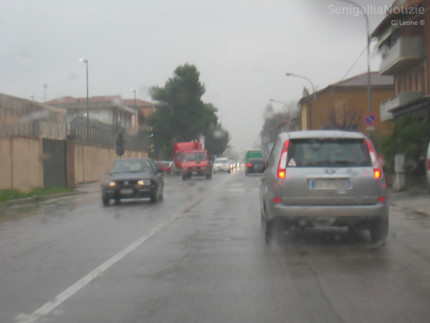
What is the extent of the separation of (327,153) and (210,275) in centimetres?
286

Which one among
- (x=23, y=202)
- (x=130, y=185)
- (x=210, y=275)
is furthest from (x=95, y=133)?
(x=210, y=275)

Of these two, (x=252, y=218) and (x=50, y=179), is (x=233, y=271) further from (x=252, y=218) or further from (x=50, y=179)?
(x=50, y=179)

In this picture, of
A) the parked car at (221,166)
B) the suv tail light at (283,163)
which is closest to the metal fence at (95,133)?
the parked car at (221,166)

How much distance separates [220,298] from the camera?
249 inches

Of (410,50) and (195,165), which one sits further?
(195,165)

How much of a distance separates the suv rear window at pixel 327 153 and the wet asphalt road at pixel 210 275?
1.26 meters

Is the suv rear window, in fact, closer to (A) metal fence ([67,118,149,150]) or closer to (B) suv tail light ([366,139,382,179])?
(B) suv tail light ([366,139,382,179])

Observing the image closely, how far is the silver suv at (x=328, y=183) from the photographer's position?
9.20m

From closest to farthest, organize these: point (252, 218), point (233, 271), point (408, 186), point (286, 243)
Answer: point (233, 271) → point (286, 243) → point (252, 218) → point (408, 186)

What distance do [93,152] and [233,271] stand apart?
117 feet

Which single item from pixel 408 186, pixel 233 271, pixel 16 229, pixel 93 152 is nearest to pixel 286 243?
pixel 233 271

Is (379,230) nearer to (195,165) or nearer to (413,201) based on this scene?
(413,201)

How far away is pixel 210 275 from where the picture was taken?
7.55 m

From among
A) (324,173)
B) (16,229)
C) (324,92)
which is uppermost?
(324,92)
